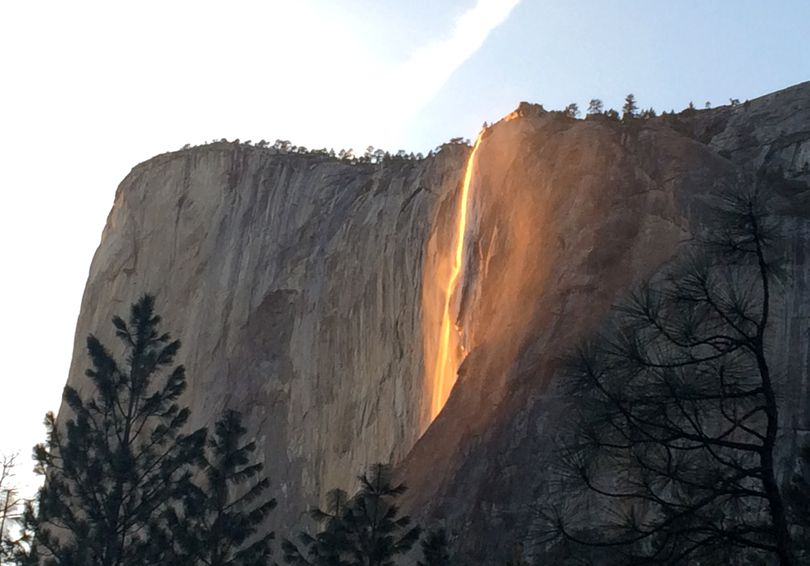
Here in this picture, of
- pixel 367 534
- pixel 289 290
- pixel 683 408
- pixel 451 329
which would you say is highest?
pixel 289 290

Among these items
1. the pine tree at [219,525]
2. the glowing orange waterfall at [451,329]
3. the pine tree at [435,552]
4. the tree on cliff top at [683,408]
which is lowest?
the tree on cliff top at [683,408]

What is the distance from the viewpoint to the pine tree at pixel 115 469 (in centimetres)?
1947

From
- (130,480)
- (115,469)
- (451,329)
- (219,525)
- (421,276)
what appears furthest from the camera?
(421,276)

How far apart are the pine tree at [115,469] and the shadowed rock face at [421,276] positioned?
523 cm

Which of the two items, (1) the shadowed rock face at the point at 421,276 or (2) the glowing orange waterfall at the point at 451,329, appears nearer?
(1) the shadowed rock face at the point at 421,276

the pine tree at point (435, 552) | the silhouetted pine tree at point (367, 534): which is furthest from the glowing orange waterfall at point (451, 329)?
the pine tree at point (435, 552)

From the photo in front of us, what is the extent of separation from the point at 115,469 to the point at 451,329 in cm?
1343

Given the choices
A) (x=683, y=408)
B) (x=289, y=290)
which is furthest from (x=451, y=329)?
(x=683, y=408)

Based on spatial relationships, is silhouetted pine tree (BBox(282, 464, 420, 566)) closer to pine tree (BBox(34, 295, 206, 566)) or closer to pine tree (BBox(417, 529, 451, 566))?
pine tree (BBox(417, 529, 451, 566))

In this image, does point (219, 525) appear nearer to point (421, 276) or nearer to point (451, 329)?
point (451, 329)

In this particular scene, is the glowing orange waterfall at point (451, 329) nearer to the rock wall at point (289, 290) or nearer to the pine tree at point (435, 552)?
the rock wall at point (289, 290)

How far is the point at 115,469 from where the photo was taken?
1948 cm

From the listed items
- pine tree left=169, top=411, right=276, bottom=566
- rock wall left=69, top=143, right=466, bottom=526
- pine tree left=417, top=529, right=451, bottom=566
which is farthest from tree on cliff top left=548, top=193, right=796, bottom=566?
rock wall left=69, top=143, right=466, bottom=526

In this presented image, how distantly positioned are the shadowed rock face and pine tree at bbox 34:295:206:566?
17.1 feet
